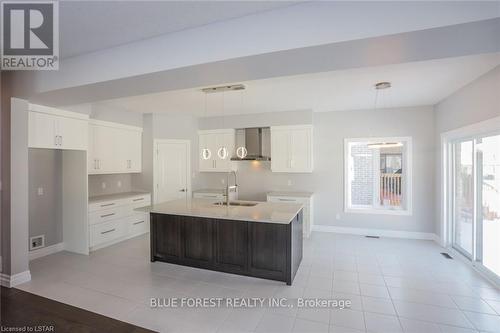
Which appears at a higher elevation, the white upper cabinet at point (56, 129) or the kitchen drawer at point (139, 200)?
the white upper cabinet at point (56, 129)

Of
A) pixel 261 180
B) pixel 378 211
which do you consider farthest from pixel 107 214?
pixel 378 211

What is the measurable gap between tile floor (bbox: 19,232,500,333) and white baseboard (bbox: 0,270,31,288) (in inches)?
4.5

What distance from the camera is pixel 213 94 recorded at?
418 centimetres

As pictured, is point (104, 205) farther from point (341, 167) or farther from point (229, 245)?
point (341, 167)

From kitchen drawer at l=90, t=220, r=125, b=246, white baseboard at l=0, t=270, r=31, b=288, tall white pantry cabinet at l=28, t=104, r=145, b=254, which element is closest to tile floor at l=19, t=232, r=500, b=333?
white baseboard at l=0, t=270, r=31, b=288

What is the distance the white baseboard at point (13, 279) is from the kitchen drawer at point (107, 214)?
1.16 m

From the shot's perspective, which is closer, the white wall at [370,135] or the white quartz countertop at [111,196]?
the white quartz countertop at [111,196]

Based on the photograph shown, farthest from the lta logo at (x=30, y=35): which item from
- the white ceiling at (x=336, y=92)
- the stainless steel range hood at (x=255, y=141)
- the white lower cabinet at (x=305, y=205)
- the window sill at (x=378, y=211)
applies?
the window sill at (x=378, y=211)

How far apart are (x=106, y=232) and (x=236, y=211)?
2.75 metres

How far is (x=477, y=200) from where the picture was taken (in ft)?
11.8

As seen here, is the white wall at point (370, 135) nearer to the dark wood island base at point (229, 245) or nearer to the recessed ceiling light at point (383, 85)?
the recessed ceiling light at point (383, 85)

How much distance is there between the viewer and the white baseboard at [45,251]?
394cm

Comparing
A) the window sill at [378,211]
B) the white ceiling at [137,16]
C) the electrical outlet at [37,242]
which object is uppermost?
the white ceiling at [137,16]

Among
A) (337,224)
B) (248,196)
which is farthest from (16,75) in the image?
(337,224)
